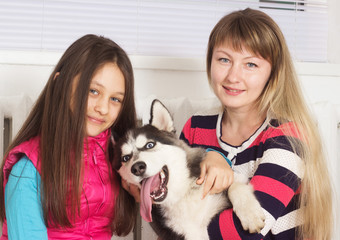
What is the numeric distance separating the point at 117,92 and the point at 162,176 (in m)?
0.40

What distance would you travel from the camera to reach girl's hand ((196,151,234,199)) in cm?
149

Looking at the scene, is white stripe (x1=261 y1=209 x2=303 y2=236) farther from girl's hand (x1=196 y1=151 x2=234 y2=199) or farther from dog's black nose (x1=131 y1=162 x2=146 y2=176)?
dog's black nose (x1=131 y1=162 x2=146 y2=176)

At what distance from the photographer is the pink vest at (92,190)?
60.5 inches

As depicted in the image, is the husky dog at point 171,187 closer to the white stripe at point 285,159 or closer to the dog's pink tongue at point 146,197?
the dog's pink tongue at point 146,197

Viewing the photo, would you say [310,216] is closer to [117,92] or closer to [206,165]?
[206,165]

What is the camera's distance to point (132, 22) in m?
2.45

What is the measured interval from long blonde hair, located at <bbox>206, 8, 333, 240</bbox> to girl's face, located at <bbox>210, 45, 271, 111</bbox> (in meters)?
0.03

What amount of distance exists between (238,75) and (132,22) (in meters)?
1.03

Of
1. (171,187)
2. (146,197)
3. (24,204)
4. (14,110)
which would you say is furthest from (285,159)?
(14,110)

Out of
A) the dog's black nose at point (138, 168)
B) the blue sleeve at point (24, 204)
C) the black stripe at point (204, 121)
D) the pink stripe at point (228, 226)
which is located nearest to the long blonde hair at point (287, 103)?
the black stripe at point (204, 121)

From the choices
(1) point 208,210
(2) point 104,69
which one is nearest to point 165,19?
(2) point 104,69

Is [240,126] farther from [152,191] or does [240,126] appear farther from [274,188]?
[152,191]

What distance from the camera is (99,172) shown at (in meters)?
1.66

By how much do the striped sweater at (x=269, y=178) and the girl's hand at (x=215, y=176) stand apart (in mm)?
97
